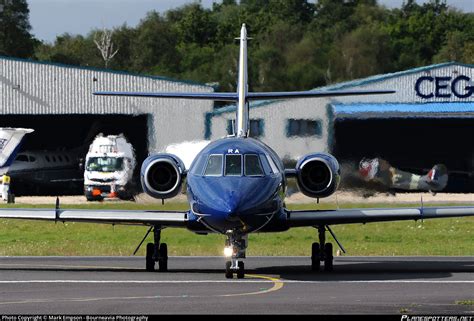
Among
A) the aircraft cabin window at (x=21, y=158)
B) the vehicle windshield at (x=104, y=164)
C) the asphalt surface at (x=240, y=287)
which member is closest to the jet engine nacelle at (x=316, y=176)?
the asphalt surface at (x=240, y=287)

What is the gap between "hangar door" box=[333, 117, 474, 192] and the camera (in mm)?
53344

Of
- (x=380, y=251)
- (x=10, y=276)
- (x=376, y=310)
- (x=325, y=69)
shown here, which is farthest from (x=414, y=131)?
(x=376, y=310)

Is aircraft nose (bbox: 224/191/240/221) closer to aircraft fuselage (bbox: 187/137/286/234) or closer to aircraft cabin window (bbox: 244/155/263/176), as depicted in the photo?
aircraft fuselage (bbox: 187/137/286/234)

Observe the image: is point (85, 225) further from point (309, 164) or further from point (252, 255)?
point (309, 164)

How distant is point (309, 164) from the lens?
27734mm

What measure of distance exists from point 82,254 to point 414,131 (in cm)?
2545

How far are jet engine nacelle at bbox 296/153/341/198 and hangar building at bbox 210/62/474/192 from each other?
2034 centimetres

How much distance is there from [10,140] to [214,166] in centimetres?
3822

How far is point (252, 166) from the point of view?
25297 millimetres

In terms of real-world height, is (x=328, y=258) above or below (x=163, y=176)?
below

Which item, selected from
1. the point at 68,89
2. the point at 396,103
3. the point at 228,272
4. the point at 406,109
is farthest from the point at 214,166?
the point at 68,89

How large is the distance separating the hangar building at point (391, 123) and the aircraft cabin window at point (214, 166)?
2265cm

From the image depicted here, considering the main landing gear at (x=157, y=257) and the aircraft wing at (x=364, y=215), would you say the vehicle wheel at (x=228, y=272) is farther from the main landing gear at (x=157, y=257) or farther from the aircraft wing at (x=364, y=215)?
the main landing gear at (x=157, y=257)

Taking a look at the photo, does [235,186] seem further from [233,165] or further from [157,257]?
[157,257]
